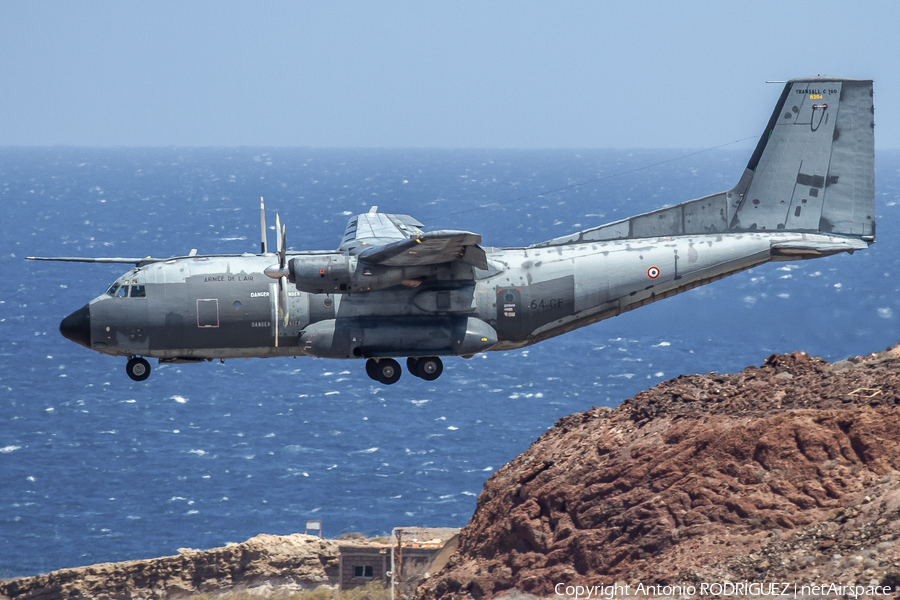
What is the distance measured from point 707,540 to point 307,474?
58.4 metres

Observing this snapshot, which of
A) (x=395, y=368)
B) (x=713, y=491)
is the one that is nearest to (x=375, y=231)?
(x=395, y=368)

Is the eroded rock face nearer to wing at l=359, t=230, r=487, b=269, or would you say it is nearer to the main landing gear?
the main landing gear

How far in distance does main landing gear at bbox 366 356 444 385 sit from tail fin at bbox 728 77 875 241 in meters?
12.1

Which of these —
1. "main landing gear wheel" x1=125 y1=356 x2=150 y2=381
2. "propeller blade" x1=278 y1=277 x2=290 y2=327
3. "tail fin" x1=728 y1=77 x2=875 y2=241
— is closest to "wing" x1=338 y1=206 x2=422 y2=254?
"propeller blade" x1=278 y1=277 x2=290 y2=327

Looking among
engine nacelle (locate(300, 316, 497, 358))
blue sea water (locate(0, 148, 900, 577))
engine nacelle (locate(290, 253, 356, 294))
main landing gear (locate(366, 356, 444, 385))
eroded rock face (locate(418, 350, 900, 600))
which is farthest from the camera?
blue sea water (locate(0, 148, 900, 577))

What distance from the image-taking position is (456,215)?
16600 centimetres

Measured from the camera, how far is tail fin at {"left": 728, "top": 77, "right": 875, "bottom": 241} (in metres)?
35.0

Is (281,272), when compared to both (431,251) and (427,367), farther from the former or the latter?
(427,367)

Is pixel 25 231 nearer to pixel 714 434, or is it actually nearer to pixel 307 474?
pixel 307 474

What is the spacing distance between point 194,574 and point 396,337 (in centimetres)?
3001

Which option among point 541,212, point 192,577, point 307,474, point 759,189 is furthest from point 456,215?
point 759,189

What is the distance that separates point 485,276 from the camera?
34.3 meters

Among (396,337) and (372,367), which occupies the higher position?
(396,337)

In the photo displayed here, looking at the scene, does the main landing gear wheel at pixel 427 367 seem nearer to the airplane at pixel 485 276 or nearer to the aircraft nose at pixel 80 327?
the airplane at pixel 485 276
